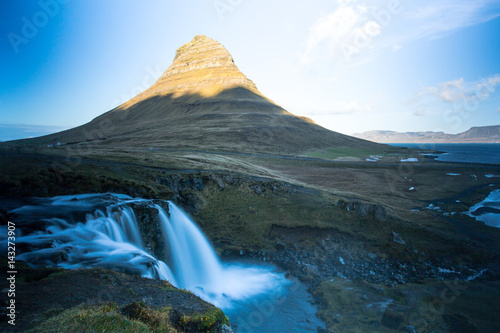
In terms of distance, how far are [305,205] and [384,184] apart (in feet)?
94.6

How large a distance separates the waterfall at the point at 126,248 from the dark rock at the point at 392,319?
6865 millimetres

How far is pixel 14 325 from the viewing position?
21.4 feet

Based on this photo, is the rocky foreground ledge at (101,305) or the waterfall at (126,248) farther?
the waterfall at (126,248)

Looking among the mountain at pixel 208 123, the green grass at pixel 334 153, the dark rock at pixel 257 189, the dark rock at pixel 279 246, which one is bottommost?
the dark rock at pixel 279 246

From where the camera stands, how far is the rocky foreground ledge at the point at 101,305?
639 centimetres

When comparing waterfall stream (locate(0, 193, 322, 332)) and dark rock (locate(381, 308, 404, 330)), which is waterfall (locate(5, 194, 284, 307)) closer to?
waterfall stream (locate(0, 193, 322, 332))

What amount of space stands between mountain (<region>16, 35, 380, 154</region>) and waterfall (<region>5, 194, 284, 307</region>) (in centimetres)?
5958

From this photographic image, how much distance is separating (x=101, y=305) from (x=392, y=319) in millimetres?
14483

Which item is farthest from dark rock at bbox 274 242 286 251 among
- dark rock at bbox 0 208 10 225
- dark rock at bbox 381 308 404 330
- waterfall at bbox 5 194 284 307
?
dark rock at bbox 0 208 10 225

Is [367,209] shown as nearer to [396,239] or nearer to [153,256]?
[396,239]

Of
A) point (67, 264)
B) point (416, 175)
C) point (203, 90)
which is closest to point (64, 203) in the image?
point (67, 264)

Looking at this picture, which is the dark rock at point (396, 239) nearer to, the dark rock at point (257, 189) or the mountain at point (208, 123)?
the dark rock at point (257, 189)

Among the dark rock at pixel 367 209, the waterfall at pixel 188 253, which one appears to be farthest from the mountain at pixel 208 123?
the waterfall at pixel 188 253

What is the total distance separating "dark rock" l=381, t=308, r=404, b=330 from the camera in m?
13.3
